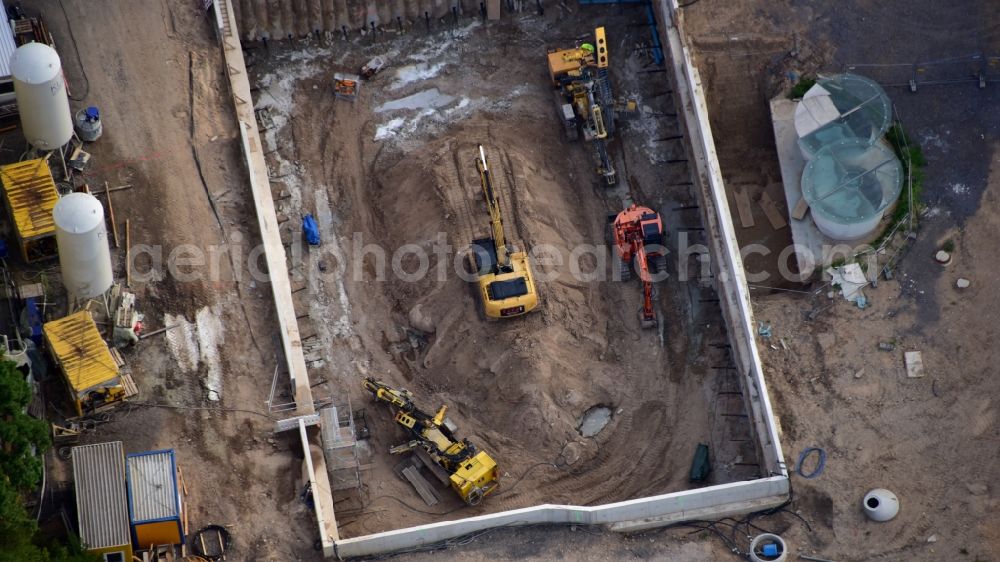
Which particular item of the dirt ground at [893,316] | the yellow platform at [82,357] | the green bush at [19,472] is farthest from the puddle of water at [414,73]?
the green bush at [19,472]

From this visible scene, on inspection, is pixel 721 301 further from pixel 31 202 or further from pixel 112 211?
pixel 31 202

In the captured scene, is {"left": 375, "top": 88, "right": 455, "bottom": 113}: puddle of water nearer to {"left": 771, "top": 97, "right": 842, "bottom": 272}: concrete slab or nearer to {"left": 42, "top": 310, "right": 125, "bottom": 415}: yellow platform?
{"left": 771, "top": 97, "right": 842, "bottom": 272}: concrete slab

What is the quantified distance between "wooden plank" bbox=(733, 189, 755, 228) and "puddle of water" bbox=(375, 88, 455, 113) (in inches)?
467

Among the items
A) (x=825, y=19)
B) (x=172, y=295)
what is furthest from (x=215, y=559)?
(x=825, y=19)

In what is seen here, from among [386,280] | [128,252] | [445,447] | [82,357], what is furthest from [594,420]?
[82,357]

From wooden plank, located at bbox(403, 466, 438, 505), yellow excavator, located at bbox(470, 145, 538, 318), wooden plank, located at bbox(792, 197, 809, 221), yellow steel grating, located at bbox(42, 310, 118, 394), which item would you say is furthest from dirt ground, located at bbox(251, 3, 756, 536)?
yellow steel grating, located at bbox(42, 310, 118, 394)

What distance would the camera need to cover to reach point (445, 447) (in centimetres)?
5431

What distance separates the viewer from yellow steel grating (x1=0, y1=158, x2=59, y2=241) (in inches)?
2092

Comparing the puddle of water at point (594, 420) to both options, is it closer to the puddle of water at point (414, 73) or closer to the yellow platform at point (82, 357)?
the puddle of water at point (414, 73)

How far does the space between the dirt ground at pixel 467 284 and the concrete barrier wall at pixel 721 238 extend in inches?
40.8

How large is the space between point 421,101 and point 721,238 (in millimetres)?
13192

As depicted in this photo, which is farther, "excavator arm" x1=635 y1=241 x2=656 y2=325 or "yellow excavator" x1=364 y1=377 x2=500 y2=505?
"excavator arm" x1=635 y1=241 x2=656 y2=325

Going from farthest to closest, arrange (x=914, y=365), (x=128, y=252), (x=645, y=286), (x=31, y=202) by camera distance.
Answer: (x=645, y=286) → (x=128, y=252) → (x=914, y=365) → (x=31, y=202)

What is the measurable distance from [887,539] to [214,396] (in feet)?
76.4
